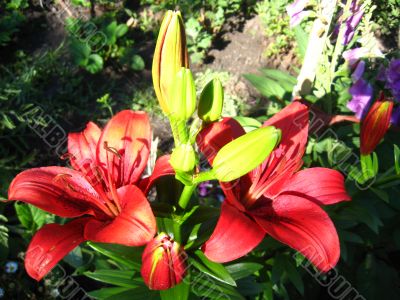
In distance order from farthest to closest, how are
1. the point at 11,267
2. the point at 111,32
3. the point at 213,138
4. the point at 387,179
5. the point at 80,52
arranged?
the point at 111,32, the point at 80,52, the point at 11,267, the point at 387,179, the point at 213,138

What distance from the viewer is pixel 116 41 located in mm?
3064

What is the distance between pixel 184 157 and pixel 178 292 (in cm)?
36

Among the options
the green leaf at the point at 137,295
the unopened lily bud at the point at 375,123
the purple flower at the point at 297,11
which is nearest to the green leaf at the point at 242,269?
the green leaf at the point at 137,295

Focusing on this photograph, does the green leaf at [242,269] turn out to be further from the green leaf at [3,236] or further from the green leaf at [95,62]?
the green leaf at [95,62]

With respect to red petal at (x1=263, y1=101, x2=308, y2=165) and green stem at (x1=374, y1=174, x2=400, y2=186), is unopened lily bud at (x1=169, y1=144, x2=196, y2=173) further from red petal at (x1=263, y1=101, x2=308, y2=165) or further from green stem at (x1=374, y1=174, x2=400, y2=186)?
green stem at (x1=374, y1=174, x2=400, y2=186)

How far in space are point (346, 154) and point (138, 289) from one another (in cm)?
98

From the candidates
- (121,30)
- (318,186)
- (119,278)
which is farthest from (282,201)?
(121,30)

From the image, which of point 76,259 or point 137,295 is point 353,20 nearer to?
point 137,295

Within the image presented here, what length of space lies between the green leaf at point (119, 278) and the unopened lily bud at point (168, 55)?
0.54 m

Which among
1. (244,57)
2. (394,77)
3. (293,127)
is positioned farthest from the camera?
(244,57)

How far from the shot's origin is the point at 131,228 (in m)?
0.75

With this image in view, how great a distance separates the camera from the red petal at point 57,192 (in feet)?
2.71

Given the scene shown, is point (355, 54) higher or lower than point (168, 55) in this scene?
lower

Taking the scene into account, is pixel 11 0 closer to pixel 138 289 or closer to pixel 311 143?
pixel 311 143
